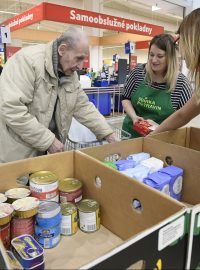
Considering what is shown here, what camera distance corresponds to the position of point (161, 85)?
213 cm

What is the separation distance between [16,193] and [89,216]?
337 mm

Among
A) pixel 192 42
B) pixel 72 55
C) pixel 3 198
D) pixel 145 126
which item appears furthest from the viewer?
pixel 145 126

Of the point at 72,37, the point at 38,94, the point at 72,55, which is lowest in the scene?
the point at 38,94

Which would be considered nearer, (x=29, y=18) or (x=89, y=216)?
(x=89, y=216)

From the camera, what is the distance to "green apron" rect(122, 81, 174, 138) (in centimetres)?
210

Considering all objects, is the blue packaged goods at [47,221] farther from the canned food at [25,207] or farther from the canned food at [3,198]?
the canned food at [3,198]

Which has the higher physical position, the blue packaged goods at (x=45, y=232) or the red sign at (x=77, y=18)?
the red sign at (x=77, y=18)

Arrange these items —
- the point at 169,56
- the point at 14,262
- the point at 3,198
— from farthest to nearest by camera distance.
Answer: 1. the point at 169,56
2. the point at 3,198
3. the point at 14,262

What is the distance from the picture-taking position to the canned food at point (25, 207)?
40.5 inches

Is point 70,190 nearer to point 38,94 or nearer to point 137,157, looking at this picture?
point 137,157

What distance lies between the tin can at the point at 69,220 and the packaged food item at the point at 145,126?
3.15 feet

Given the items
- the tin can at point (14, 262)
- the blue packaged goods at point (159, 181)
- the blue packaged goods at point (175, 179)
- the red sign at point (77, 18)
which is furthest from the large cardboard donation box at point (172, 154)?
the red sign at point (77, 18)

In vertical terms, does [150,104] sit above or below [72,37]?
below

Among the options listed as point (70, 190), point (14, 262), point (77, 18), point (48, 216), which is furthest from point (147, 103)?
point (77, 18)
